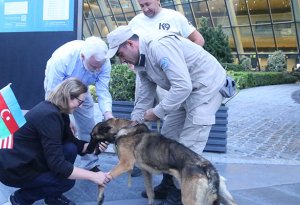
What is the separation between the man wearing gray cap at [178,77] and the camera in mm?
3545

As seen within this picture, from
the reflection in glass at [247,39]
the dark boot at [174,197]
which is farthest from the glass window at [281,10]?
the dark boot at [174,197]

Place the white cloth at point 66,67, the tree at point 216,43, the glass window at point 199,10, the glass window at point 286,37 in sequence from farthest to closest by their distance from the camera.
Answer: the glass window at point 199,10 < the glass window at point 286,37 < the tree at point 216,43 < the white cloth at point 66,67

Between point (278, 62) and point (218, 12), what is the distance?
18.3 ft

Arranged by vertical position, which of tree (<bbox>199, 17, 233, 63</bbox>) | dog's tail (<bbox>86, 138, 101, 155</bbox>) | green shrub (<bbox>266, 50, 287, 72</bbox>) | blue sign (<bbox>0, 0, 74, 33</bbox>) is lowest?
green shrub (<bbox>266, 50, 287, 72</bbox>)

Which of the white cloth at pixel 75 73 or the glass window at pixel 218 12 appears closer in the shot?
the white cloth at pixel 75 73

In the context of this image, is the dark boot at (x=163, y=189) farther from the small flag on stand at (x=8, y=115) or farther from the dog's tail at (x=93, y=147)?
the small flag on stand at (x=8, y=115)

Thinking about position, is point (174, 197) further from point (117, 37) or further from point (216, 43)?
point (216, 43)

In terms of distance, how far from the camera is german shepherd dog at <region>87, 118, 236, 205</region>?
3.42 metres

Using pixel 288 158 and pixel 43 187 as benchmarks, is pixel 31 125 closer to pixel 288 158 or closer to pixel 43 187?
pixel 43 187

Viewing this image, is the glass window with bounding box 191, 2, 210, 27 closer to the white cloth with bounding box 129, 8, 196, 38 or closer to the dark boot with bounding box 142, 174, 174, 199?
the white cloth with bounding box 129, 8, 196, 38

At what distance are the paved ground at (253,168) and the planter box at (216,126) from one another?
5.7 inches

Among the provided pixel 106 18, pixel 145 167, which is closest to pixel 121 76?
pixel 145 167

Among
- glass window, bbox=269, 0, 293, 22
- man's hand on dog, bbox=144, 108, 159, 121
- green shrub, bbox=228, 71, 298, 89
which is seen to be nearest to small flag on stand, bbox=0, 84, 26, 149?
man's hand on dog, bbox=144, 108, 159, 121

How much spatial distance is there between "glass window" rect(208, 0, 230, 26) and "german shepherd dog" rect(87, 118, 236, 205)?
2598 cm
